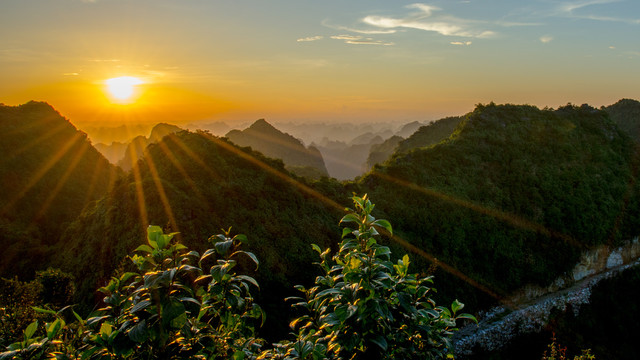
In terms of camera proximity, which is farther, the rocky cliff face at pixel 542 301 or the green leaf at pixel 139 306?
the rocky cliff face at pixel 542 301

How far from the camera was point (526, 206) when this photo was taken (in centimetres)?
2550

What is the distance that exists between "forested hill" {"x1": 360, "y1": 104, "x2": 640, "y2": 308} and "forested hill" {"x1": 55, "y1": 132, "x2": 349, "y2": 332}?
22.1 feet

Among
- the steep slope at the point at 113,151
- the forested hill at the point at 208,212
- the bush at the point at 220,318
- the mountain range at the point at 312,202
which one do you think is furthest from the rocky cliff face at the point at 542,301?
the steep slope at the point at 113,151

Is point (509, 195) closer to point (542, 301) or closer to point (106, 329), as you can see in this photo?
point (542, 301)

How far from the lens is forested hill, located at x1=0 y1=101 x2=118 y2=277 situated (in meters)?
14.7

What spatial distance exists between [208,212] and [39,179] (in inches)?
513

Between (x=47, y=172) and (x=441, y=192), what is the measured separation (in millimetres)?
27284

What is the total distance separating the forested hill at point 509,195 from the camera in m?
21.2

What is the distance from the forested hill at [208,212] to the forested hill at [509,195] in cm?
673

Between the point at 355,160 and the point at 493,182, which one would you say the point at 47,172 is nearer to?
the point at 493,182

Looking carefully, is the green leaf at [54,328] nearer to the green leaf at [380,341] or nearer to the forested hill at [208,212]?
the green leaf at [380,341]

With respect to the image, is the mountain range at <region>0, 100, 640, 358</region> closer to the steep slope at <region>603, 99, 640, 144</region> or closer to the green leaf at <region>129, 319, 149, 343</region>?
the green leaf at <region>129, 319, 149, 343</region>

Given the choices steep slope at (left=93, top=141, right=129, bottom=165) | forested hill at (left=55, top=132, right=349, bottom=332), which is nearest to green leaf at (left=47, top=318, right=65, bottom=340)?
forested hill at (left=55, top=132, right=349, bottom=332)

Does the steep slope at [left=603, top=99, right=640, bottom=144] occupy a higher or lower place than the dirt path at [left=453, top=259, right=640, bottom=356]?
higher
